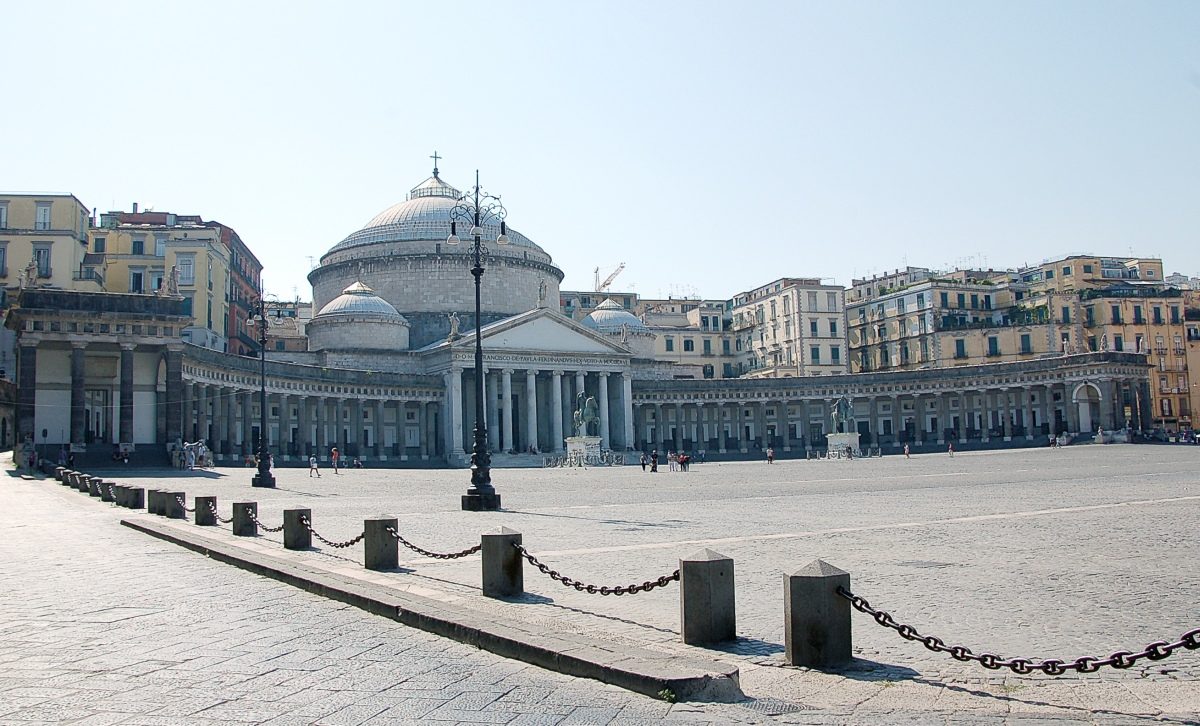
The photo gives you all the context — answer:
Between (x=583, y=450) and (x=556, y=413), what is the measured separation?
1098cm

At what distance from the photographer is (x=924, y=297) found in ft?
311

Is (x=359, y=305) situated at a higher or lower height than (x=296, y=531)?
higher

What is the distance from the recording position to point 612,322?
93.1 m

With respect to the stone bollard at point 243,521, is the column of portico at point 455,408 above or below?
above

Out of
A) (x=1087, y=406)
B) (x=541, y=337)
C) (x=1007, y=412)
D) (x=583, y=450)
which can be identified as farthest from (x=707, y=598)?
(x=1007, y=412)

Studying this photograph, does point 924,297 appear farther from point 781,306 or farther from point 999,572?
point 999,572

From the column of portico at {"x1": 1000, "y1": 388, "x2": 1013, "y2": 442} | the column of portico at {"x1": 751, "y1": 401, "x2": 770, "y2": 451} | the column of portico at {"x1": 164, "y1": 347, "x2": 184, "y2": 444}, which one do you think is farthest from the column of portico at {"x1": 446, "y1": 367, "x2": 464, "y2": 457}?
the column of portico at {"x1": 1000, "y1": 388, "x2": 1013, "y2": 442}

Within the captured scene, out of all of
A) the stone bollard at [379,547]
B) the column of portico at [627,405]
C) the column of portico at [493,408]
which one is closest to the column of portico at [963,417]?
the column of portico at [627,405]

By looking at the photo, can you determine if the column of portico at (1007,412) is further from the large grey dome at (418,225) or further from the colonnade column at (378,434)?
the colonnade column at (378,434)

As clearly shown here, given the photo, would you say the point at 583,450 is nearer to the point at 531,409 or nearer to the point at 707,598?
the point at 531,409

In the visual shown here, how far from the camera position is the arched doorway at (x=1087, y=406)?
78750 millimetres

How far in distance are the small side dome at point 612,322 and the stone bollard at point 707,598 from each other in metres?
83.5

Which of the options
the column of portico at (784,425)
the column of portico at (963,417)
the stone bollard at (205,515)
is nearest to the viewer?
the stone bollard at (205,515)

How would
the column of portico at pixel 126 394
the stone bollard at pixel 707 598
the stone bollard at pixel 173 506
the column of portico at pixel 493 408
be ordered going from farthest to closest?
the column of portico at pixel 493 408
the column of portico at pixel 126 394
the stone bollard at pixel 173 506
the stone bollard at pixel 707 598
